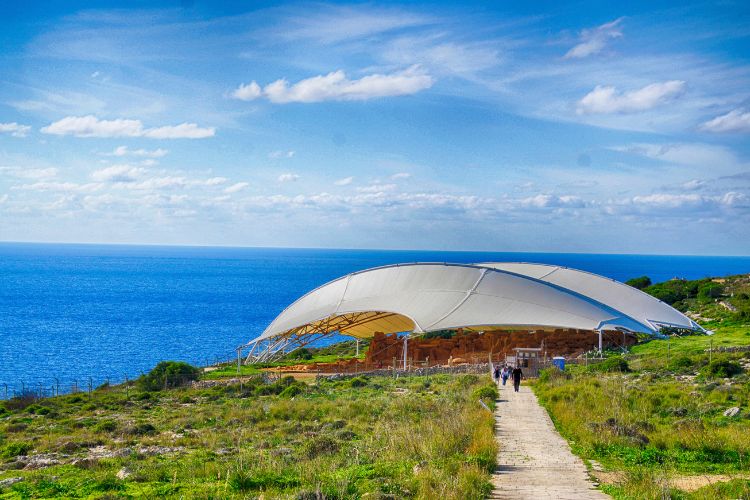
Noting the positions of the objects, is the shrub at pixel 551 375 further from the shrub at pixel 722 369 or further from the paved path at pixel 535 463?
the paved path at pixel 535 463

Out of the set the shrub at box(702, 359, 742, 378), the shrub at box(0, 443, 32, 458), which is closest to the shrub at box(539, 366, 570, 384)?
the shrub at box(702, 359, 742, 378)

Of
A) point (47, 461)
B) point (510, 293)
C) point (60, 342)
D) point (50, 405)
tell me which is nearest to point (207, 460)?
point (47, 461)

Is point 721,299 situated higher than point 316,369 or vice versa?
point 721,299

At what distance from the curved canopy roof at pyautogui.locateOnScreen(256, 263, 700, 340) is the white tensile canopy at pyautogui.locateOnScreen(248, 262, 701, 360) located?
2.0 inches

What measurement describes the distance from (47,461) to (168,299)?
5553 inches

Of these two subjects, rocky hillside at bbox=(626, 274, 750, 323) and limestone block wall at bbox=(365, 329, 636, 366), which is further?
rocky hillside at bbox=(626, 274, 750, 323)

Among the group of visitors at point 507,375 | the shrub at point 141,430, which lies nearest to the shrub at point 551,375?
the group of visitors at point 507,375

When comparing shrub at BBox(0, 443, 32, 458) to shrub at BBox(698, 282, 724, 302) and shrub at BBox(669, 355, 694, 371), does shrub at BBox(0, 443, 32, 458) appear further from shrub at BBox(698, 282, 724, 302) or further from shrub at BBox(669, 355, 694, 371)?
shrub at BBox(698, 282, 724, 302)

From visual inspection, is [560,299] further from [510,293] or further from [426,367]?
[426,367]

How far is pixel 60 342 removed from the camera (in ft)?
275

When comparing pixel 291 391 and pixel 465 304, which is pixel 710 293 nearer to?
pixel 465 304

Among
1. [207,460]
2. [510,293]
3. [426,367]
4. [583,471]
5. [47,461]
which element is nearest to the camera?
[583,471]

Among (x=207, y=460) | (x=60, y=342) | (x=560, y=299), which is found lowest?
(x=60, y=342)

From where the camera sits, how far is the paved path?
1139 centimetres
